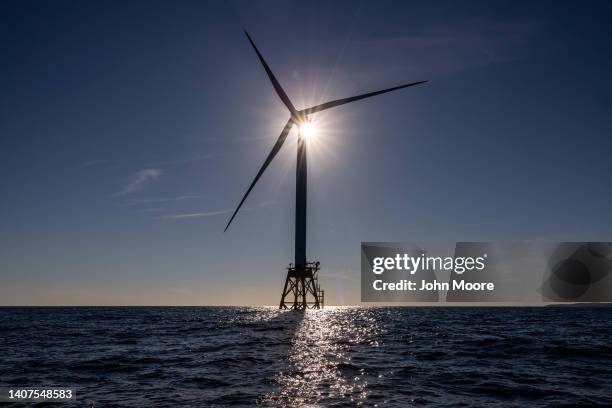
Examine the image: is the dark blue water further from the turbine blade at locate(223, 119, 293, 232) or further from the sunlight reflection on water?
the turbine blade at locate(223, 119, 293, 232)

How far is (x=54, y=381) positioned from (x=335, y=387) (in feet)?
38.7

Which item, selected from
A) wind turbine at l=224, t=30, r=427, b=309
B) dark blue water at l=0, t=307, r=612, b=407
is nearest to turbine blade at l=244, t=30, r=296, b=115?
wind turbine at l=224, t=30, r=427, b=309

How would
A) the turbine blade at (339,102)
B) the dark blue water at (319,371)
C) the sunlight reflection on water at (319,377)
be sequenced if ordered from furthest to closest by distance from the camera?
the turbine blade at (339,102), the dark blue water at (319,371), the sunlight reflection on water at (319,377)

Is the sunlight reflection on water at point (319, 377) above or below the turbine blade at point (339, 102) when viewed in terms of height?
below

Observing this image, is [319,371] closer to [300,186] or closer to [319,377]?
[319,377]

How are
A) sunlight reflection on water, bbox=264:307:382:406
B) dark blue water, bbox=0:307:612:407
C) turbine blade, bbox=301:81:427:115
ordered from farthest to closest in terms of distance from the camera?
1. turbine blade, bbox=301:81:427:115
2. dark blue water, bbox=0:307:612:407
3. sunlight reflection on water, bbox=264:307:382:406

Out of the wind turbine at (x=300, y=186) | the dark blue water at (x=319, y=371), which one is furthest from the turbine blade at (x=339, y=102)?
the dark blue water at (x=319, y=371)

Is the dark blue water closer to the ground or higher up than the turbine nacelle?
closer to the ground

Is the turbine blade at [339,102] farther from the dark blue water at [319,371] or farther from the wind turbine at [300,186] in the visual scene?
the dark blue water at [319,371]

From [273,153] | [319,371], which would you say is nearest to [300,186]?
[273,153]

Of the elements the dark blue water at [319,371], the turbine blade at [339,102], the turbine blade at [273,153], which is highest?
the turbine blade at [339,102]

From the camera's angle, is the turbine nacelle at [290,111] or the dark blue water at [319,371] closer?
the dark blue water at [319,371]

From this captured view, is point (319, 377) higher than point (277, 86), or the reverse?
point (277, 86)

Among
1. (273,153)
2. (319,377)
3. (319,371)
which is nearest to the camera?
(319,377)
